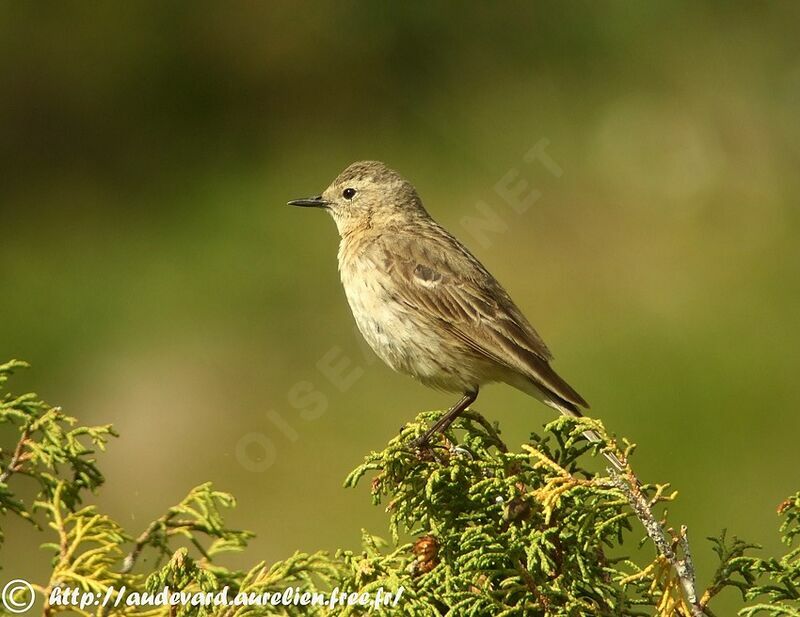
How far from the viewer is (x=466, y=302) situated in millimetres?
6020

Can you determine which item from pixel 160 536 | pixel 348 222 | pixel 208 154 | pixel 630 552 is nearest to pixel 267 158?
pixel 208 154

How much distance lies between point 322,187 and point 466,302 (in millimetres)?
6096

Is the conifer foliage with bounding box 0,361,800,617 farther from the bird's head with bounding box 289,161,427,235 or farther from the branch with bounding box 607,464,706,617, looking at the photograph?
the bird's head with bounding box 289,161,427,235

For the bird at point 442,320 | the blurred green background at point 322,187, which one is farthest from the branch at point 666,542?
the blurred green background at point 322,187

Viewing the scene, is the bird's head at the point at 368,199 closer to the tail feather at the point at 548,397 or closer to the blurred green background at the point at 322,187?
the tail feather at the point at 548,397

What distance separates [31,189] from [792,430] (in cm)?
796

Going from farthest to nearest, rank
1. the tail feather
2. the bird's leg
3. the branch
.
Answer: the tail feather, the bird's leg, the branch

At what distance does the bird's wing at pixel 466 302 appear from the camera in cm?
571

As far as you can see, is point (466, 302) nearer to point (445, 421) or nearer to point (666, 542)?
point (445, 421)

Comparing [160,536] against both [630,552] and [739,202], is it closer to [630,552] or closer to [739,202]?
[630,552]

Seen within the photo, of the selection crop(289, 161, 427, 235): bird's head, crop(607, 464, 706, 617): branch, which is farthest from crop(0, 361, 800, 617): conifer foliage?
crop(289, 161, 427, 235): bird's head

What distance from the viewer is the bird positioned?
5.75 metres

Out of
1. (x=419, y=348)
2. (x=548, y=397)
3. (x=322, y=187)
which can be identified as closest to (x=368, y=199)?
(x=419, y=348)

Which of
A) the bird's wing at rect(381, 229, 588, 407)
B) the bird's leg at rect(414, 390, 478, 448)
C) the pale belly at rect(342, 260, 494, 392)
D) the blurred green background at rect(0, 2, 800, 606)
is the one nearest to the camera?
the bird's leg at rect(414, 390, 478, 448)
